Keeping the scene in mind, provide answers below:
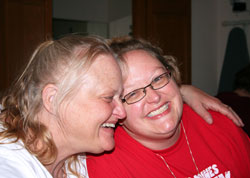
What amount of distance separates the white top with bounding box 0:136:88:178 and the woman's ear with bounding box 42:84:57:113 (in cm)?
17

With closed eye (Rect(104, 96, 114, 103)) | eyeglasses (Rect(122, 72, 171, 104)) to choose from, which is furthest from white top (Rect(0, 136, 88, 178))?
eyeglasses (Rect(122, 72, 171, 104))

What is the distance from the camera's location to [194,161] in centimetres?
137

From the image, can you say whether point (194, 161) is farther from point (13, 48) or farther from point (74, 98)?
point (13, 48)

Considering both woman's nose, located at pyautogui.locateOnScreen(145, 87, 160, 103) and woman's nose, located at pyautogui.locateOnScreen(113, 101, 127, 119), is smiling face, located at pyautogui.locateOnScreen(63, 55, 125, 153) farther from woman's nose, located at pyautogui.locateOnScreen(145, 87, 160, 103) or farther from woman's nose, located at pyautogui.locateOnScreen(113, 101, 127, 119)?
woman's nose, located at pyautogui.locateOnScreen(145, 87, 160, 103)

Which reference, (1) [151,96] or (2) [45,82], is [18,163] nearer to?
(2) [45,82]

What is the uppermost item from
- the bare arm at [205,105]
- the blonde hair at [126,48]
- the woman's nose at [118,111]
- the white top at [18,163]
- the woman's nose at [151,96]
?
the blonde hair at [126,48]

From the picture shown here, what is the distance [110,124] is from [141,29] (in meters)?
2.25

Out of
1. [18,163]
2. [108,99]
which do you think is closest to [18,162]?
[18,163]

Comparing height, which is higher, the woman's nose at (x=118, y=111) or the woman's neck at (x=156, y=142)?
the woman's nose at (x=118, y=111)

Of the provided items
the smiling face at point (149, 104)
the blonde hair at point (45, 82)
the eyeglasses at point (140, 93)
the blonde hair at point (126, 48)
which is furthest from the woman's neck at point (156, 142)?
the blonde hair at point (45, 82)

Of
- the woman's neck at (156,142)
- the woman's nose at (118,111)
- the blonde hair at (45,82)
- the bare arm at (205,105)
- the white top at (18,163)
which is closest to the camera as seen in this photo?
the white top at (18,163)

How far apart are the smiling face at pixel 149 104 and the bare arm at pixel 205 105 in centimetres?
23

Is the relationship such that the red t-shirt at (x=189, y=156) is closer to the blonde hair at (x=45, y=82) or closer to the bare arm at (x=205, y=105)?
the bare arm at (x=205, y=105)

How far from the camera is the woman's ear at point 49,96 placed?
39.2 inches
